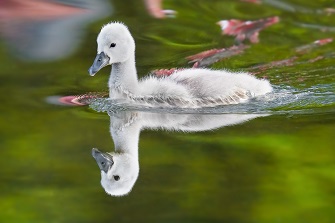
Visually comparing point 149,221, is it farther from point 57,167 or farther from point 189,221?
point 57,167

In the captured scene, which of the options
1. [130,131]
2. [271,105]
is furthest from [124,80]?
[271,105]

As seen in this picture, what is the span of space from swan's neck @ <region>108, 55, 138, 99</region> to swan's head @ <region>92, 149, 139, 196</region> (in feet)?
2.48

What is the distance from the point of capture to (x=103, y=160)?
4117 mm

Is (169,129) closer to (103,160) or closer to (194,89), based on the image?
(194,89)

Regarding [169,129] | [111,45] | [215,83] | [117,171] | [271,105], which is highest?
[111,45]

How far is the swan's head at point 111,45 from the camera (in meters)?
4.82

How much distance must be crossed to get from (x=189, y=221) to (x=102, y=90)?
1.99m

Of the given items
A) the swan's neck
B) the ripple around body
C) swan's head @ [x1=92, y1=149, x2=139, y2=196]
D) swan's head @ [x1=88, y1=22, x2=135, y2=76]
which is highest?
swan's head @ [x1=88, y1=22, x2=135, y2=76]

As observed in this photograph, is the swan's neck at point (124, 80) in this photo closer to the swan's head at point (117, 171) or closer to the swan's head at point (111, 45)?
the swan's head at point (111, 45)

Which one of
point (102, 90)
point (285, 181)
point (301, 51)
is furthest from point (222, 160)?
point (301, 51)

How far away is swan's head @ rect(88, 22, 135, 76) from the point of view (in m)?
4.82

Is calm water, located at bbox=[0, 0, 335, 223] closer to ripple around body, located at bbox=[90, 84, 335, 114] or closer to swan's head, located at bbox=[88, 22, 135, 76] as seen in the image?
ripple around body, located at bbox=[90, 84, 335, 114]

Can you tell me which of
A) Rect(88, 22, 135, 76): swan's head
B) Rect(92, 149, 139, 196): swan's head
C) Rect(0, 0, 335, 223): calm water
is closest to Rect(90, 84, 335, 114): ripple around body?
Rect(0, 0, 335, 223): calm water

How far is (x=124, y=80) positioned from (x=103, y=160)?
0.93 m
